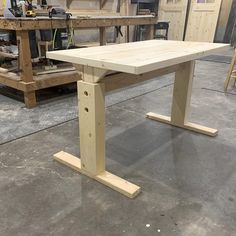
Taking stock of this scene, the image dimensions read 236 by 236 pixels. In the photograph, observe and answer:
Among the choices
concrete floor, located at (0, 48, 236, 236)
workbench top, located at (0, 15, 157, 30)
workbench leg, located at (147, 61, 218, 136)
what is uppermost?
workbench top, located at (0, 15, 157, 30)

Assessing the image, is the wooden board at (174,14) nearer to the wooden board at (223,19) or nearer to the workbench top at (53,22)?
the wooden board at (223,19)

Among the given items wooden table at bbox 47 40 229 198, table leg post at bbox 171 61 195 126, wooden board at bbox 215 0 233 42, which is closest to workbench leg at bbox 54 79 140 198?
wooden table at bbox 47 40 229 198

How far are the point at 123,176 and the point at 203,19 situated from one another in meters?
6.17

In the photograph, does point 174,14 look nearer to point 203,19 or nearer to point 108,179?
point 203,19

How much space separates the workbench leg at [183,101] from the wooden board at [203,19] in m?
5.03

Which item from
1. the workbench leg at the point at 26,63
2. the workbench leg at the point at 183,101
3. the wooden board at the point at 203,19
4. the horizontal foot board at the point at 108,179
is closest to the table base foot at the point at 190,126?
the workbench leg at the point at 183,101

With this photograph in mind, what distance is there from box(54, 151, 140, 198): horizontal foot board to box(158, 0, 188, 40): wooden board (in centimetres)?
633

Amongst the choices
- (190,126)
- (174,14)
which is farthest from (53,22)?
(174,14)

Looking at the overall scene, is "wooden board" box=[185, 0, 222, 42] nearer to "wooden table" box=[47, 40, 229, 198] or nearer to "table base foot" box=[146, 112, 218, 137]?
"table base foot" box=[146, 112, 218, 137]

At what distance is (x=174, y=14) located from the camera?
7.15 meters

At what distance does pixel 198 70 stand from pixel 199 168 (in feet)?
10.7

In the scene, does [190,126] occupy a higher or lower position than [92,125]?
lower

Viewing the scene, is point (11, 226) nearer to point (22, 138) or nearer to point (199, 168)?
point (22, 138)

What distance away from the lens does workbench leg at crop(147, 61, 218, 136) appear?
7.14 ft
